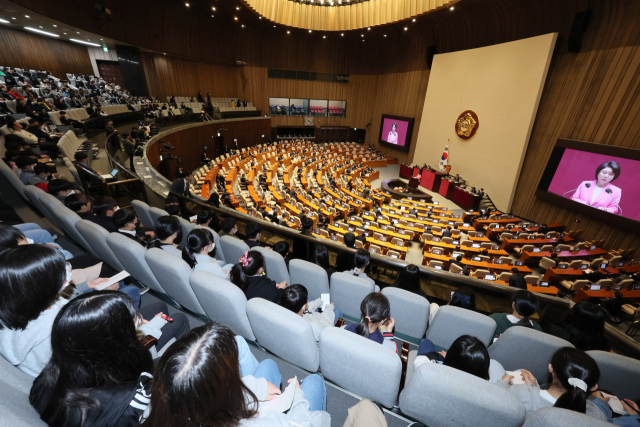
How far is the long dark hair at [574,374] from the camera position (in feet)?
3.97

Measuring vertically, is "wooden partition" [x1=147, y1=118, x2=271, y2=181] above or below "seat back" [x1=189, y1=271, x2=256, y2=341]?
below

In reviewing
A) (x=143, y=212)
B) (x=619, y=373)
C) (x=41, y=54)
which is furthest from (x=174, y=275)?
(x=41, y=54)

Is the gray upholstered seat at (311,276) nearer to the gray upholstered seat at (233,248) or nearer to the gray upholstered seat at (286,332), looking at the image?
the gray upholstered seat at (233,248)

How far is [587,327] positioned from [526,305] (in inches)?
17.3

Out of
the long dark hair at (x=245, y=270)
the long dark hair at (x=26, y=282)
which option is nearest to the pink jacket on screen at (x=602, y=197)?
the long dark hair at (x=245, y=270)

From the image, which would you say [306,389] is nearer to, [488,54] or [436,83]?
[488,54]

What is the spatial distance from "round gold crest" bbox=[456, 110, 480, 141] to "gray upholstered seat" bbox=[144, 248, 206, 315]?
42.1 feet

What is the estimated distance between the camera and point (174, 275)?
5.92 feet

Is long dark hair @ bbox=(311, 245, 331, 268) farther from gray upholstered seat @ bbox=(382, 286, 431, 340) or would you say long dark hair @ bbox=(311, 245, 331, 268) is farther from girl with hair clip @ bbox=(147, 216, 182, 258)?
girl with hair clip @ bbox=(147, 216, 182, 258)

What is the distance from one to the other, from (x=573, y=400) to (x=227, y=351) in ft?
5.32

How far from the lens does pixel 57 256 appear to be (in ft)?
3.68

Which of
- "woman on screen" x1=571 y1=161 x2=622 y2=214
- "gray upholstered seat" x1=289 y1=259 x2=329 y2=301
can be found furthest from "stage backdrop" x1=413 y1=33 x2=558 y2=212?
"gray upholstered seat" x1=289 y1=259 x2=329 y2=301

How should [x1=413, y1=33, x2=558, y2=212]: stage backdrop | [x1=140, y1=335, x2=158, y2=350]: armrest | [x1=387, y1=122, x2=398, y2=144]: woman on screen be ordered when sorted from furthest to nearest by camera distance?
[x1=387, y1=122, x2=398, y2=144]: woman on screen < [x1=413, y1=33, x2=558, y2=212]: stage backdrop < [x1=140, y1=335, x2=158, y2=350]: armrest

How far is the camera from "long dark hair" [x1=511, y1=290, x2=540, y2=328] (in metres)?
2.02
